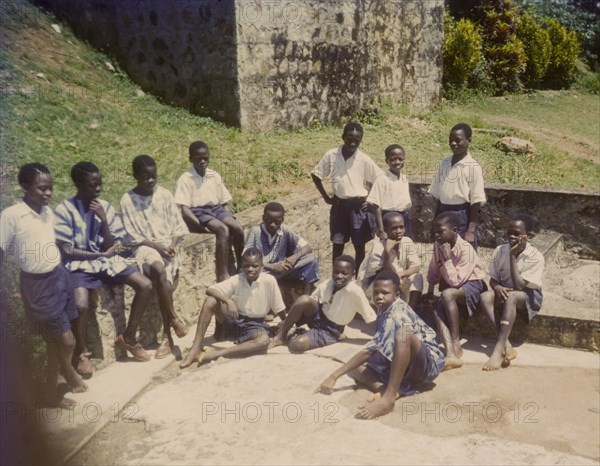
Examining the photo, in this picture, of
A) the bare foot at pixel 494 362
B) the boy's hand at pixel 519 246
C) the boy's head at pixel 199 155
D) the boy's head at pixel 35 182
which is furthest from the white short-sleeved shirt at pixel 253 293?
the boy's hand at pixel 519 246

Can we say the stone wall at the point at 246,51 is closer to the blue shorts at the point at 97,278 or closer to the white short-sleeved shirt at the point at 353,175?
the white short-sleeved shirt at the point at 353,175

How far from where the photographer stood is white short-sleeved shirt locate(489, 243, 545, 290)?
16.9 feet

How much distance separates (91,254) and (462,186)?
9.84 ft

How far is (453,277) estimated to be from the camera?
5246 mm

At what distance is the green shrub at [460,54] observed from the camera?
15.2 metres

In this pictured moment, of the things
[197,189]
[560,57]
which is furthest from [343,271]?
[560,57]

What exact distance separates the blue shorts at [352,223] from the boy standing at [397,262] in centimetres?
65

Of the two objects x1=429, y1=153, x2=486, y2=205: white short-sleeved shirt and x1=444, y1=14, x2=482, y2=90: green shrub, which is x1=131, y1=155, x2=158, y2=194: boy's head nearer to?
x1=429, y1=153, x2=486, y2=205: white short-sleeved shirt

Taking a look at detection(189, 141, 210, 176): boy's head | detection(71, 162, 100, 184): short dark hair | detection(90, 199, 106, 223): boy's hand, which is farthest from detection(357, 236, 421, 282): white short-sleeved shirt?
detection(71, 162, 100, 184): short dark hair

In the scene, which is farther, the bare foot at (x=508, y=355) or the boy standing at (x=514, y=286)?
the boy standing at (x=514, y=286)

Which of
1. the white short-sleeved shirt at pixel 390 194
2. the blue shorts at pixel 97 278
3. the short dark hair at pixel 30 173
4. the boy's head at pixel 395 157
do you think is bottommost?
the blue shorts at pixel 97 278

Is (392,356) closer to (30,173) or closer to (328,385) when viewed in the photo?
(328,385)

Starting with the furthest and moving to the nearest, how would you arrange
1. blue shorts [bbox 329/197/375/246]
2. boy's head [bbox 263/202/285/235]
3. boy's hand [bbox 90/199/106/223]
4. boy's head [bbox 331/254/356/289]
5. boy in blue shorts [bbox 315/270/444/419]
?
blue shorts [bbox 329/197/375/246] → boy's head [bbox 263/202/285/235] → boy's head [bbox 331/254/356/289] → boy's hand [bbox 90/199/106/223] → boy in blue shorts [bbox 315/270/444/419]

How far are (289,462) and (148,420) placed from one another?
3.33 ft
